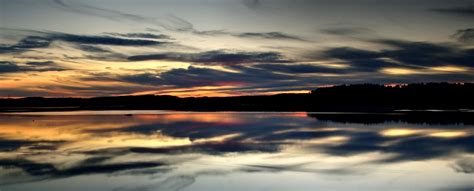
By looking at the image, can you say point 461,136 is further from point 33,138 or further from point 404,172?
point 33,138

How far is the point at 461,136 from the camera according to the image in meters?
17.3

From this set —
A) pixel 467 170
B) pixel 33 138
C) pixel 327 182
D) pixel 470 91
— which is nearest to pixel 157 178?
pixel 327 182

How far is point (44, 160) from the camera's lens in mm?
11773

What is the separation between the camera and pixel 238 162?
11.6 m

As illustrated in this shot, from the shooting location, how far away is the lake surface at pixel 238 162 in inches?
364

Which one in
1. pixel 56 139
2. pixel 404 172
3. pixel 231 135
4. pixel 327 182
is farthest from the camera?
pixel 231 135

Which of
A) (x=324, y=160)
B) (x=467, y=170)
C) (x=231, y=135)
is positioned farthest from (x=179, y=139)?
(x=467, y=170)

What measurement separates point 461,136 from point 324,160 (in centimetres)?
809

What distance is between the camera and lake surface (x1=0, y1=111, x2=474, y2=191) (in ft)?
30.4

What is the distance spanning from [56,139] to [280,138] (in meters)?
8.04

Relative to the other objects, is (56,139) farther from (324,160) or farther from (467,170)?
(467,170)

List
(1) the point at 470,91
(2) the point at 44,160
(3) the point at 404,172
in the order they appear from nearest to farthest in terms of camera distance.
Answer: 1. (3) the point at 404,172
2. (2) the point at 44,160
3. (1) the point at 470,91

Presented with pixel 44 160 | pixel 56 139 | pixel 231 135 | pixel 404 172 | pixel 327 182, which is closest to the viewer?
pixel 327 182

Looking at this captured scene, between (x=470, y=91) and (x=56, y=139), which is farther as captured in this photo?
(x=470, y=91)
